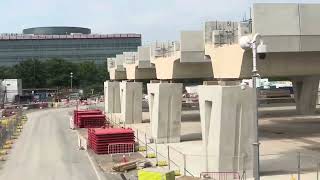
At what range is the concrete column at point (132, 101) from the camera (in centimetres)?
6531

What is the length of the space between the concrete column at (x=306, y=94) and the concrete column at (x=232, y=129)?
47.8 meters

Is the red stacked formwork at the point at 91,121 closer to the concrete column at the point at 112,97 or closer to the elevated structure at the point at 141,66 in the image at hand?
the elevated structure at the point at 141,66

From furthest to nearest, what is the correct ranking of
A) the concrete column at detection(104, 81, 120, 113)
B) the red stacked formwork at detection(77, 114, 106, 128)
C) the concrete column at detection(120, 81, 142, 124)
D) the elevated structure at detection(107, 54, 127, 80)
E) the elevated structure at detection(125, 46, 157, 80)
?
1. the concrete column at detection(104, 81, 120, 113)
2. the elevated structure at detection(107, 54, 127, 80)
3. the red stacked formwork at detection(77, 114, 106, 128)
4. the concrete column at detection(120, 81, 142, 124)
5. the elevated structure at detection(125, 46, 157, 80)

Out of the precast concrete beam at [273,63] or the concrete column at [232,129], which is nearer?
the concrete column at [232,129]

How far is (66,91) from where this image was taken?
166 meters

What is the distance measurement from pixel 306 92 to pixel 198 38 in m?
39.6

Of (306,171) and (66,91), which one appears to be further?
(66,91)

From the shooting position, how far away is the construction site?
28.3 metres

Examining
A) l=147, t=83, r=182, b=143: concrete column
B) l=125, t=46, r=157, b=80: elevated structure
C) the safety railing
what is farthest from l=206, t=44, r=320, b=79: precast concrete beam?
l=125, t=46, r=157, b=80: elevated structure

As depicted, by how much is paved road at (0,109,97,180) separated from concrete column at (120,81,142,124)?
31.8ft

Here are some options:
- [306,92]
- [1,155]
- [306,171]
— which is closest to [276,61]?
[306,171]

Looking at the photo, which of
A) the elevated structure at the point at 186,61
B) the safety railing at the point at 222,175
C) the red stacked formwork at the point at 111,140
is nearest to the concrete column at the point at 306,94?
the elevated structure at the point at 186,61

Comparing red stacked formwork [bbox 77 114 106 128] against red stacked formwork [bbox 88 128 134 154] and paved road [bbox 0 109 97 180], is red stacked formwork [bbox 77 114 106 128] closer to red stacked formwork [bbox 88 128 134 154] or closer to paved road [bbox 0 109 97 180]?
paved road [bbox 0 109 97 180]

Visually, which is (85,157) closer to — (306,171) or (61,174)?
(61,174)
